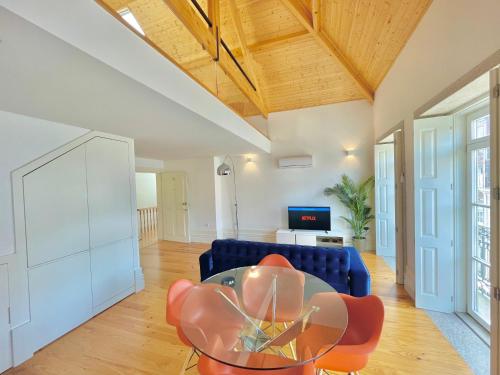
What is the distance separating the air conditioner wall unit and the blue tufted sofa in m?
2.87

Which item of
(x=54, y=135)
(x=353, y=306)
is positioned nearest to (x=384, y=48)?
(x=353, y=306)

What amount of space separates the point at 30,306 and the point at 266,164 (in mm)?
4958

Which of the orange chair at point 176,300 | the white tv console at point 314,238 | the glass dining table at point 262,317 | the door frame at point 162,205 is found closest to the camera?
the glass dining table at point 262,317

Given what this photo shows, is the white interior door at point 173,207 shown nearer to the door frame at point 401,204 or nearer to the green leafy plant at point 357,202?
the green leafy plant at point 357,202

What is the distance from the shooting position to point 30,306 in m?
2.21

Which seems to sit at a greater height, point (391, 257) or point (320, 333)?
point (320, 333)

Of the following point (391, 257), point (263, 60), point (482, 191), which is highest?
point (263, 60)

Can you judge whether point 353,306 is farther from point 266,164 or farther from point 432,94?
point 266,164

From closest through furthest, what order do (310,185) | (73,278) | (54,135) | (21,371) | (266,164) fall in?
(21,371) → (54,135) → (73,278) → (310,185) → (266,164)

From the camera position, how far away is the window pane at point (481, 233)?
2264mm

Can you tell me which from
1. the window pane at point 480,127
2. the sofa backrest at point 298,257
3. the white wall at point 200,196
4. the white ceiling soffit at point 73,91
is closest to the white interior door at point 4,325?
the white ceiling soffit at point 73,91

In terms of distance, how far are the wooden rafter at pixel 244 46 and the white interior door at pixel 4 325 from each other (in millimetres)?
4460

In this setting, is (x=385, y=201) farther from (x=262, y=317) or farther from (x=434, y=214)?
(x=262, y=317)

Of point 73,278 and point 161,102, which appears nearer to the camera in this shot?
point 161,102
